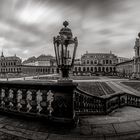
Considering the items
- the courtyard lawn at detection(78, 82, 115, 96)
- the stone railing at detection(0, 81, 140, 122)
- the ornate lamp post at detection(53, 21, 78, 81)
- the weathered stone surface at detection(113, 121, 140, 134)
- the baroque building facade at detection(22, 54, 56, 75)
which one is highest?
the baroque building facade at detection(22, 54, 56, 75)

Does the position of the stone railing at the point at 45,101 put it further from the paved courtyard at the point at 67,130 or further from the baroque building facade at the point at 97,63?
the baroque building facade at the point at 97,63

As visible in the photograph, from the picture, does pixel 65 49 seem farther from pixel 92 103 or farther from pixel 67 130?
pixel 92 103

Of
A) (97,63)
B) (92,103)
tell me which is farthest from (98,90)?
(97,63)

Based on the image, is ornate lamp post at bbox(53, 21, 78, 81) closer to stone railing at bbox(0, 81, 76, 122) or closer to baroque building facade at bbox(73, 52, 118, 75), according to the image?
stone railing at bbox(0, 81, 76, 122)

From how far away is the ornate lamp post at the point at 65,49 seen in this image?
13.5 feet

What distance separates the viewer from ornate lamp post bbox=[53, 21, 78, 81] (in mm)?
4109

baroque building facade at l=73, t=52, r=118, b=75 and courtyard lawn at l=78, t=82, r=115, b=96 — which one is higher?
baroque building facade at l=73, t=52, r=118, b=75

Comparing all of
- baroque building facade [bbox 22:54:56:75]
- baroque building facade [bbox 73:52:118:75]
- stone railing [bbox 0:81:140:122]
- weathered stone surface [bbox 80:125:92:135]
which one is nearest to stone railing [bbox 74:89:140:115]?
stone railing [bbox 0:81:140:122]

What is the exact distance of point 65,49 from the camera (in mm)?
4156

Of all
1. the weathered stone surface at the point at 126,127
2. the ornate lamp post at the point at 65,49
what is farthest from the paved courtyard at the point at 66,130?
the ornate lamp post at the point at 65,49

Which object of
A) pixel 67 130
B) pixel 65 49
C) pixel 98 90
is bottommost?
pixel 98 90

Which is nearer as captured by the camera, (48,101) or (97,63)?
(48,101)

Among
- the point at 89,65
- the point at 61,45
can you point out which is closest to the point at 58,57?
the point at 61,45

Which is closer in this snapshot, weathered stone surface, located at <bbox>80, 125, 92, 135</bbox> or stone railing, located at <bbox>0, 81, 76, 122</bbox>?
weathered stone surface, located at <bbox>80, 125, 92, 135</bbox>
